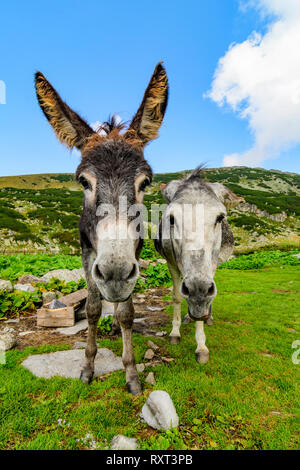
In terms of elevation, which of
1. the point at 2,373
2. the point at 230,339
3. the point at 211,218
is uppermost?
the point at 211,218

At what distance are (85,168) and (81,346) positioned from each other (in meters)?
3.60

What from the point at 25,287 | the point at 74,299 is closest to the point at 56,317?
the point at 74,299

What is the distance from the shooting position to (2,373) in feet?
11.6

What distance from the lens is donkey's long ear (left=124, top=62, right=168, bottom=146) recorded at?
343cm

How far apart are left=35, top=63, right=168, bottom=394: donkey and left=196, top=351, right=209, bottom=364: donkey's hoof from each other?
1364 millimetres

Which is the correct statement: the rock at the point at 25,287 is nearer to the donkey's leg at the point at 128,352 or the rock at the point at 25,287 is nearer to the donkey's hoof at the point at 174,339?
the donkey's hoof at the point at 174,339

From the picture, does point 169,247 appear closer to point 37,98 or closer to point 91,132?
point 91,132

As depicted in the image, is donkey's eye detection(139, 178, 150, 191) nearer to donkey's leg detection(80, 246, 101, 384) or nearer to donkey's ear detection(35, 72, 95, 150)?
donkey's ear detection(35, 72, 95, 150)

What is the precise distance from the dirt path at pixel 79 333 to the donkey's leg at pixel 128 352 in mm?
1870

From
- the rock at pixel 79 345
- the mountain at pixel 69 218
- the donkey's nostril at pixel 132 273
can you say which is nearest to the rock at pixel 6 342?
the rock at pixel 79 345

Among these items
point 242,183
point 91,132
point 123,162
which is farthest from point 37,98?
point 242,183

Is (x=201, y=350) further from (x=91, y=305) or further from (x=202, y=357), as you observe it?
(x=91, y=305)

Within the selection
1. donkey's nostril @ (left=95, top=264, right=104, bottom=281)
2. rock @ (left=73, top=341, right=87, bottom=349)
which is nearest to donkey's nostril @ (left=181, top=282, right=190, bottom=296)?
donkey's nostril @ (left=95, top=264, right=104, bottom=281)

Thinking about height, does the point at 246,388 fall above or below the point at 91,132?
below
